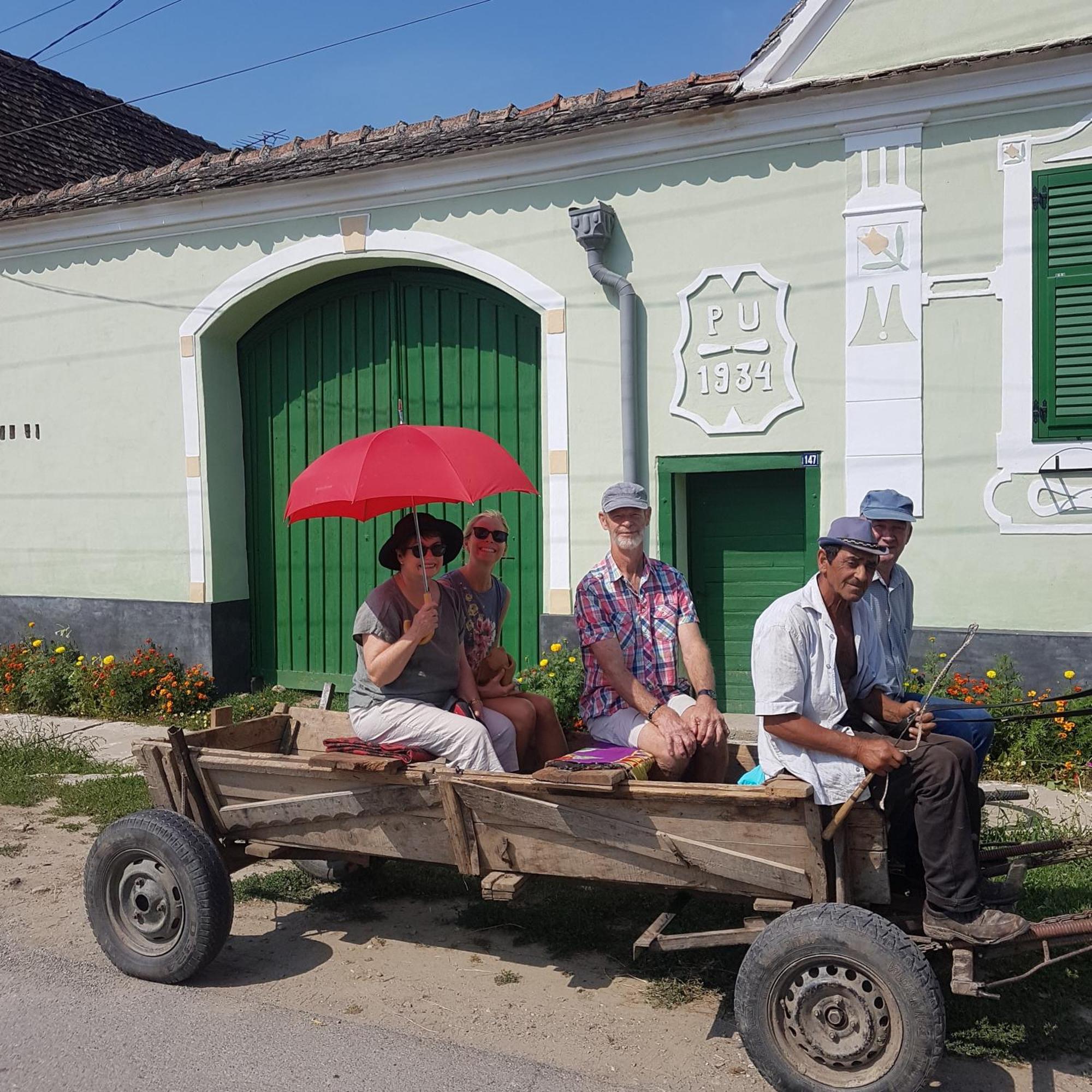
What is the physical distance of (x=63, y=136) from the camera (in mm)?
13266

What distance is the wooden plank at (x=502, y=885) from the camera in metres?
3.80

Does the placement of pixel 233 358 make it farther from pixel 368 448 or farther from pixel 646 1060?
pixel 646 1060

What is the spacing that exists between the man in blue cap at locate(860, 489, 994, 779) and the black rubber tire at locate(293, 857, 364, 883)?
8.57 ft

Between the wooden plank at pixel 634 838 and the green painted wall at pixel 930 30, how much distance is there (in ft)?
19.5

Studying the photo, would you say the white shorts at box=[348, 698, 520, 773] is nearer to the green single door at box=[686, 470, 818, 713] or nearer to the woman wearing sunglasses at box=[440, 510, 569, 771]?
the woman wearing sunglasses at box=[440, 510, 569, 771]

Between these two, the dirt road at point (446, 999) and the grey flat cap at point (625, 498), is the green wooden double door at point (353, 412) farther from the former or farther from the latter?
the dirt road at point (446, 999)

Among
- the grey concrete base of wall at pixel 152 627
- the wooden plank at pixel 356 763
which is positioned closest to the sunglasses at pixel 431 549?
the wooden plank at pixel 356 763

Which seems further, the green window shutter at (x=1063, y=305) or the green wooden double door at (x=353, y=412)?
the green wooden double door at (x=353, y=412)

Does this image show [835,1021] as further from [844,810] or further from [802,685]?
[802,685]

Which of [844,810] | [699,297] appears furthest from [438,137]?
[844,810]

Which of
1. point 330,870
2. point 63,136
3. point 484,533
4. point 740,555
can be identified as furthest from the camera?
point 63,136

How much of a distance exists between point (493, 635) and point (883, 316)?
3.95 metres

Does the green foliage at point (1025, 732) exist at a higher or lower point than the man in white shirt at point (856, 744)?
lower

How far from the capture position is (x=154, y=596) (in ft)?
33.9
